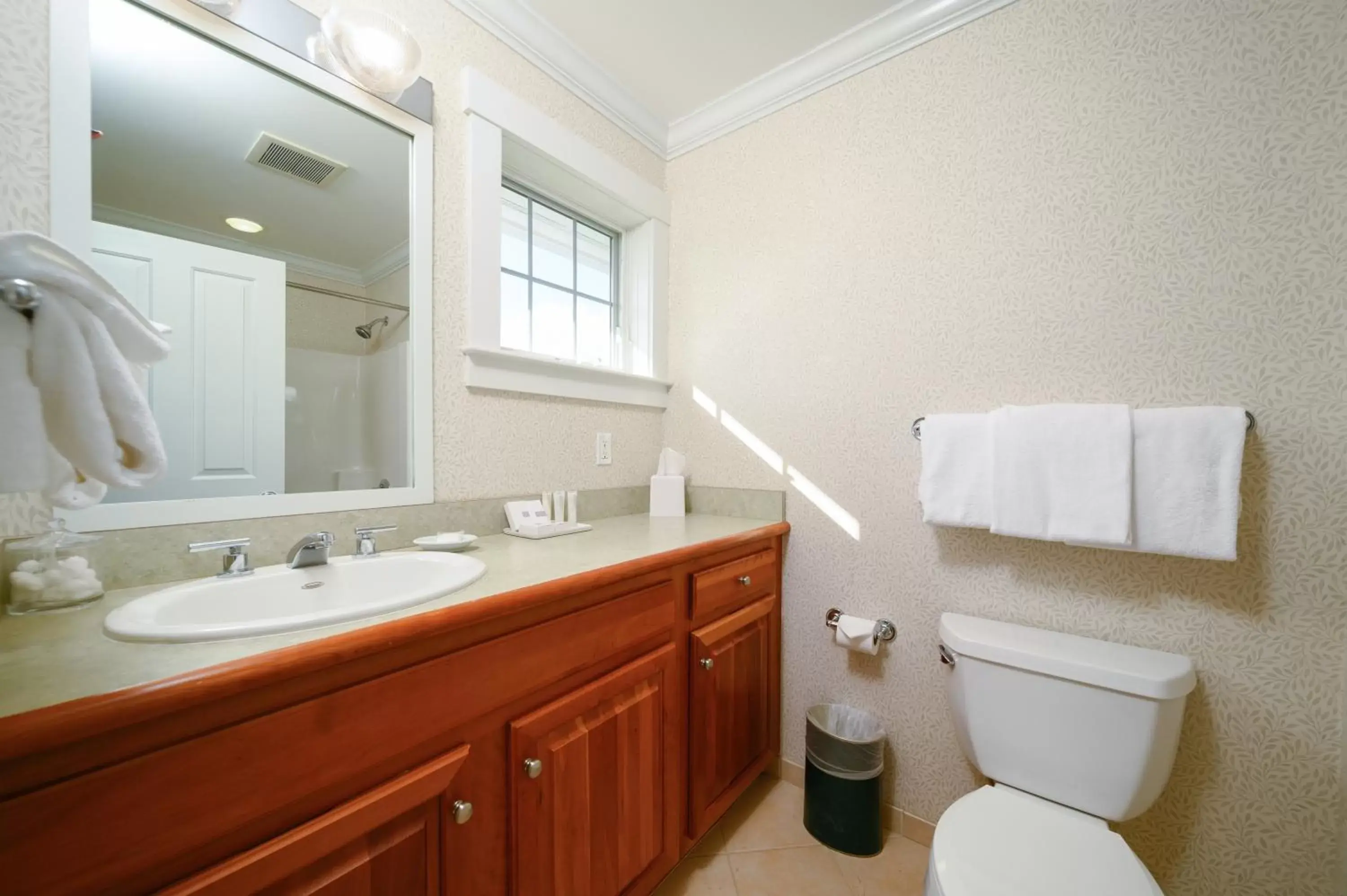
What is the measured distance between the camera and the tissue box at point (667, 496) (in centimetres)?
174

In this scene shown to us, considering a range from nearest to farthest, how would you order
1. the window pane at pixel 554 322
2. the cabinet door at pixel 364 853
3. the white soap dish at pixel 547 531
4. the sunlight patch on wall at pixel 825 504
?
the cabinet door at pixel 364 853, the white soap dish at pixel 547 531, the sunlight patch on wall at pixel 825 504, the window pane at pixel 554 322

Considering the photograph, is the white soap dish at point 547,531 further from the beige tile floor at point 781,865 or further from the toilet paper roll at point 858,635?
the beige tile floor at point 781,865

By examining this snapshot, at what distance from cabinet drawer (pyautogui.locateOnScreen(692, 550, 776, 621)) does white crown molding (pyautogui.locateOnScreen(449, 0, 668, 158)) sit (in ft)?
5.21

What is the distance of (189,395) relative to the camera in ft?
3.04

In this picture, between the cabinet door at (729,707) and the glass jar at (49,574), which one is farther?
the cabinet door at (729,707)

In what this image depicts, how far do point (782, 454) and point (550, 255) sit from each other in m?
1.09

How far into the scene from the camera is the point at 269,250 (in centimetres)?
104

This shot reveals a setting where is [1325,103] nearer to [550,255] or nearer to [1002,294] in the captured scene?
[1002,294]

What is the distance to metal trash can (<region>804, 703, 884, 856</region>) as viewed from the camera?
1.34m

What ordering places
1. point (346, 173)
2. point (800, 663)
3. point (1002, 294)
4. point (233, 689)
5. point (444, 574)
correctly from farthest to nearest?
point (800, 663) < point (1002, 294) < point (346, 173) < point (444, 574) < point (233, 689)

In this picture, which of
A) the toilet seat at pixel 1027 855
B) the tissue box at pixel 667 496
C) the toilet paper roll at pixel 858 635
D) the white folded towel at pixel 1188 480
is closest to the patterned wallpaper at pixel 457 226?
the tissue box at pixel 667 496

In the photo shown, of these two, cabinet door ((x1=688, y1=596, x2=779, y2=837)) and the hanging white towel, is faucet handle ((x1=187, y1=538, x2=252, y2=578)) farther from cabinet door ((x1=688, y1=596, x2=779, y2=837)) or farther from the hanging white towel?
cabinet door ((x1=688, y1=596, x2=779, y2=837))

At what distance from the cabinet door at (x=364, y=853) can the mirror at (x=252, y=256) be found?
0.65 m

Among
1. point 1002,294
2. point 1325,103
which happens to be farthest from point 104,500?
point 1325,103
